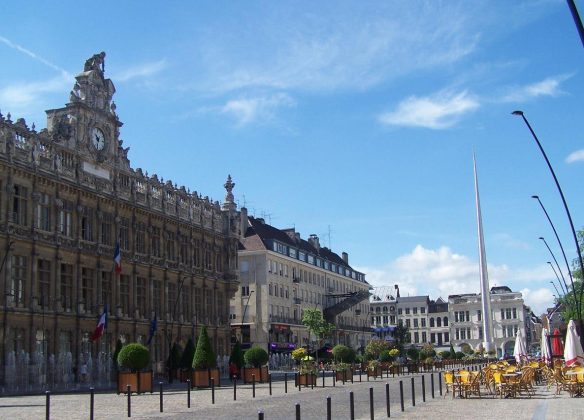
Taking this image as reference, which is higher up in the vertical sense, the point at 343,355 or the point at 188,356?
the point at 188,356

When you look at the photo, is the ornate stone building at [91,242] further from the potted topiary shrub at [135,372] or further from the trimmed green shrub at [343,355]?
the trimmed green shrub at [343,355]

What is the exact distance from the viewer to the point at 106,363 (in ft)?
170

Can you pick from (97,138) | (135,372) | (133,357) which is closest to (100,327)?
(133,357)

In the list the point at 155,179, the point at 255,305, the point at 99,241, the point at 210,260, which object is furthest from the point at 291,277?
the point at 99,241

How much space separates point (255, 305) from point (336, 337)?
23912 millimetres

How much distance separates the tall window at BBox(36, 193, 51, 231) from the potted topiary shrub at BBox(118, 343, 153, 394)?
519 inches

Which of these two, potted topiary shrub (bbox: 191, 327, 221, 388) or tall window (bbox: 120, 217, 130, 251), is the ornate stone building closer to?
tall window (bbox: 120, 217, 130, 251)

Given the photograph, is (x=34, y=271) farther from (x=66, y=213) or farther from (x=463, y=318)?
(x=463, y=318)

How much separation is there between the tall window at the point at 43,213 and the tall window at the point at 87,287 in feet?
15.7

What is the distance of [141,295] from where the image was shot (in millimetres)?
58594

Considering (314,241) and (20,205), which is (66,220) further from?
(314,241)

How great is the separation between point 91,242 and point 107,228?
106 inches

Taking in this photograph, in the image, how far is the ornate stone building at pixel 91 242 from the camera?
44.8 m

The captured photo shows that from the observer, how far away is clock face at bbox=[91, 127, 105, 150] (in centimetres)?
5400
